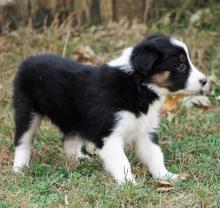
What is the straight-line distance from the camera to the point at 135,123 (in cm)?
598

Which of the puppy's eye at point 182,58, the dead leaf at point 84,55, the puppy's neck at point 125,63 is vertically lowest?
the dead leaf at point 84,55

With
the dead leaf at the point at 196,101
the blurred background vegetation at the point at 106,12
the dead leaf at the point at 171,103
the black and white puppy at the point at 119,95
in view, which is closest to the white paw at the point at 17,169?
the black and white puppy at the point at 119,95

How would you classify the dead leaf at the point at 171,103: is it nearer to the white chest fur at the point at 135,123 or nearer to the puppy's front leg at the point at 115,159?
the white chest fur at the point at 135,123

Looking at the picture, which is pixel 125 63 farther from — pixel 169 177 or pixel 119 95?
pixel 169 177

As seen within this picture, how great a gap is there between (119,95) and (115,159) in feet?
1.77

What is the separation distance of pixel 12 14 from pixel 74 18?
3.11 feet

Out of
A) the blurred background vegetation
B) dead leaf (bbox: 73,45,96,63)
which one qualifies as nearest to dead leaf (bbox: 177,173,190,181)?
dead leaf (bbox: 73,45,96,63)

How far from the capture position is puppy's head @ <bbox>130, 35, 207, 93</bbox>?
5.85 metres

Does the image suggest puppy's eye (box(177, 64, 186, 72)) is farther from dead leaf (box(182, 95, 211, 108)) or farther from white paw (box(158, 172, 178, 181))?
dead leaf (box(182, 95, 211, 108))

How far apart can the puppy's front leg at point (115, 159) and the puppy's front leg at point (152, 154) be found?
0.35 metres

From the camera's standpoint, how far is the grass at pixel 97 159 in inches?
209

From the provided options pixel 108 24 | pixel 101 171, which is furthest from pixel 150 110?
pixel 108 24

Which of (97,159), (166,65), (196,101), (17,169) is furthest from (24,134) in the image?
(196,101)

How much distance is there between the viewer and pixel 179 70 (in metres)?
5.93
